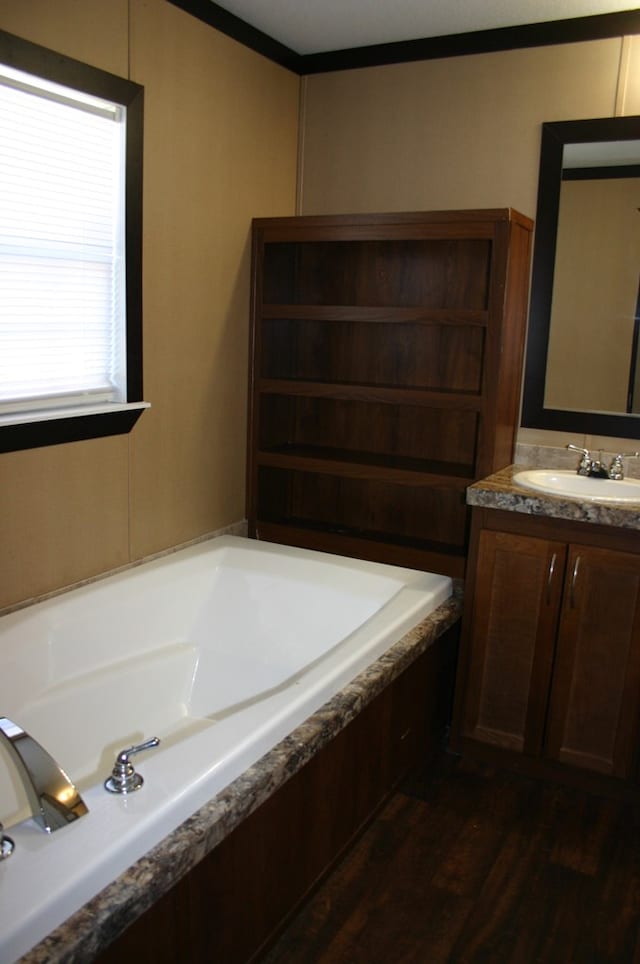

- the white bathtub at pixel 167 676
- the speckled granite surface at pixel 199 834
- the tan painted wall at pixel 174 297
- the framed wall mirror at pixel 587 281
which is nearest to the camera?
the speckled granite surface at pixel 199 834

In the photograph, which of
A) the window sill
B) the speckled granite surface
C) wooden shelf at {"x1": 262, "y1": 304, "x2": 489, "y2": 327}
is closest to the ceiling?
wooden shelf at {"x1": 262, "y1": 304, "x2": 489, "y2": 327}

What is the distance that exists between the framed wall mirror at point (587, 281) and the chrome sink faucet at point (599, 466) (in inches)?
3.0

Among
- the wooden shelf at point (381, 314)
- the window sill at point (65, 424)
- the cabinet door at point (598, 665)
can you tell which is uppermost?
the wooden shelf at point (381, 314)

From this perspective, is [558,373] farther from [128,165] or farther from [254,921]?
[254,921]

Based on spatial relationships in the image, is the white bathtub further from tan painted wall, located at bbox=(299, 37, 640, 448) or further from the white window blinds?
tan painted wall, located at bbox=(299, 37, 640, 448)

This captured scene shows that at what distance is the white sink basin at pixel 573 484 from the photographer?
8.48 ft

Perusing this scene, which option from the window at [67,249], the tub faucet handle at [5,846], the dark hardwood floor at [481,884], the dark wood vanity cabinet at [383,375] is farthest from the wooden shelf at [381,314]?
the tub faucet handle at [5,846]

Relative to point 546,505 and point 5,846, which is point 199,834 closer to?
point 5,846

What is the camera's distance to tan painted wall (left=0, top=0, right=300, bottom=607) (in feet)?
7.39

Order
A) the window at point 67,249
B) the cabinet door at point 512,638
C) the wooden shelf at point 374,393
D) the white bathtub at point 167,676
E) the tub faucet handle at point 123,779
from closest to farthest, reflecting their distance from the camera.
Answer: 1. the white bathtub at point 167,676
2. the tub faucet handle at point 123,779
3. the window at point 67,249
4. the cabinet door at point 512,638
5. the wooden shelf at point 374,393

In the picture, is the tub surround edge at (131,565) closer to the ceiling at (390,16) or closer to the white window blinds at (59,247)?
the white window blinds at (59,247)

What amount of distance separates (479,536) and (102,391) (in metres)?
1.24

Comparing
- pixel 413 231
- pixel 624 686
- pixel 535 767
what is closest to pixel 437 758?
pixel 535 767

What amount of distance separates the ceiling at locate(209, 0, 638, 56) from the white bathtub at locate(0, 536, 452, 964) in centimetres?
179
